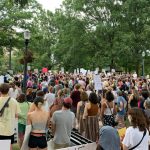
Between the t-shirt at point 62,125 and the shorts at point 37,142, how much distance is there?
0.46 meters

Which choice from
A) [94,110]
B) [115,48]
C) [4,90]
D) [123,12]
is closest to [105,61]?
[115,48]

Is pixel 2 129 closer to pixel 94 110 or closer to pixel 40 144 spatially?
pixel 40 144

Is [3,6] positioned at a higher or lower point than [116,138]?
higher

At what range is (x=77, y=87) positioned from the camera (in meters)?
14.2

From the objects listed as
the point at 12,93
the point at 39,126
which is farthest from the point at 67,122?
the point at 12,93

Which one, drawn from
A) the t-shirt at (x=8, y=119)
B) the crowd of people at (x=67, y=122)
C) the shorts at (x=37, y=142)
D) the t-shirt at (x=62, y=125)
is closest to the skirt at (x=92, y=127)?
the crowd of people at (x=67, y=122)

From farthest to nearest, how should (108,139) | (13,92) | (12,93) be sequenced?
1. (13,92)
2. (12,93)
3. (108,139)

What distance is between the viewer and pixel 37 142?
Result: 8008 mm

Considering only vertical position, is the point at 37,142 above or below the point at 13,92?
below

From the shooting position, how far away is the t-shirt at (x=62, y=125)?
8414mm

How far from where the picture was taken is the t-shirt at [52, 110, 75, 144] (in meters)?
8.41

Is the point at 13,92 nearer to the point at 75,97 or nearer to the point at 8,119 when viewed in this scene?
the point at 75,97

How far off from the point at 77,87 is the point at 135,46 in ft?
121

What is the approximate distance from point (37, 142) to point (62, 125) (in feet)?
2.20
